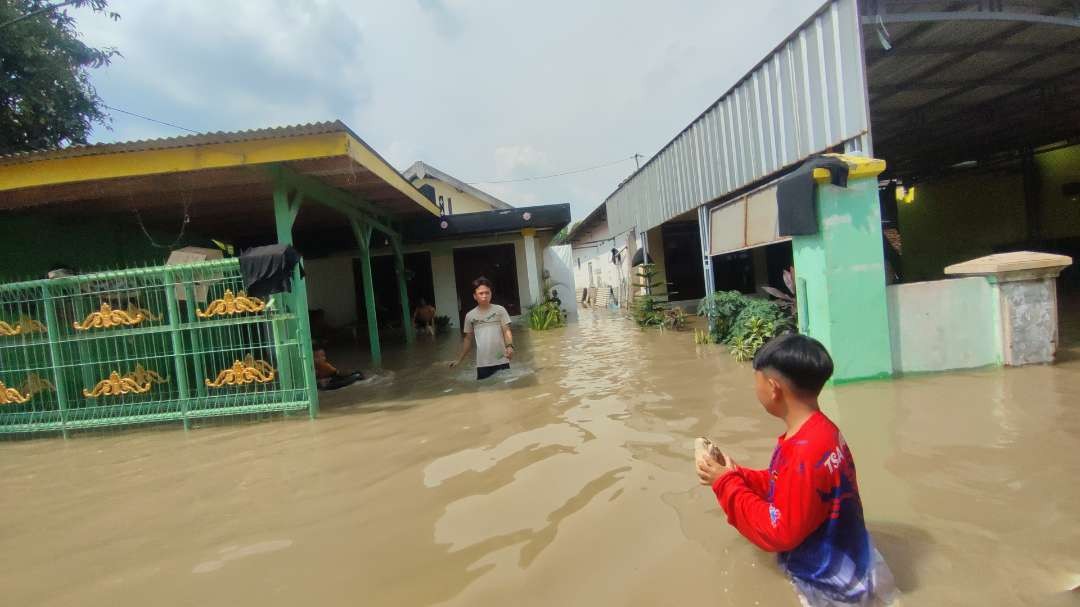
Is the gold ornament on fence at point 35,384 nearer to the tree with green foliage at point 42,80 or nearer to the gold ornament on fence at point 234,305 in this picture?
the gold ornament on fence at point 234,305

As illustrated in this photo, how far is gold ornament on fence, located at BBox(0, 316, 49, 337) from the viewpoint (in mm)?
6480

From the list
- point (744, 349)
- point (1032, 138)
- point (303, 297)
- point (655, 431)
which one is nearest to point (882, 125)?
point (1032, 138)

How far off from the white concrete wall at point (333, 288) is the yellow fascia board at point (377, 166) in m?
7.42

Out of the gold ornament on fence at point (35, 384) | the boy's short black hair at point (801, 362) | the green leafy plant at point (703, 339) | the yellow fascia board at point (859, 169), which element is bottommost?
the green leafy plant at point (703, 339)

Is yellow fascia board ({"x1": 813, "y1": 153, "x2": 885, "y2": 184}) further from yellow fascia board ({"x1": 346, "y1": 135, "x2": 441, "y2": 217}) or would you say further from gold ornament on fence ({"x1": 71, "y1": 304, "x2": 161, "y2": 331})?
gold ornament on fence ({"x1": 71, "y1": 304, "x2": 161, "y2": 331})

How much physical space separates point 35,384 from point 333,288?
11.0m

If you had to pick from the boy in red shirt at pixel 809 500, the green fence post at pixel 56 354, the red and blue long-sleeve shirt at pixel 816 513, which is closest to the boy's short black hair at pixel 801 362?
the boy in red shirt at pixel 809 500

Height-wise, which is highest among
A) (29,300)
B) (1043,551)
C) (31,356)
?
(29,300)

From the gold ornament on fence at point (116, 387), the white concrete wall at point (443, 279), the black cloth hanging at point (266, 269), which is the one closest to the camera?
the black cloth hanging at point (266, 269)

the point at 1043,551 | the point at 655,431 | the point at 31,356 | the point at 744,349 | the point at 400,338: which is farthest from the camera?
the point at 400,338

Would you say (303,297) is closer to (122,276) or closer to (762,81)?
(122,276)

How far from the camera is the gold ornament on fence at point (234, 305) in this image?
6.30 meters

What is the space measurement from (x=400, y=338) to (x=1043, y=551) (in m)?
14.5

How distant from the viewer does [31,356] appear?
6.86m
